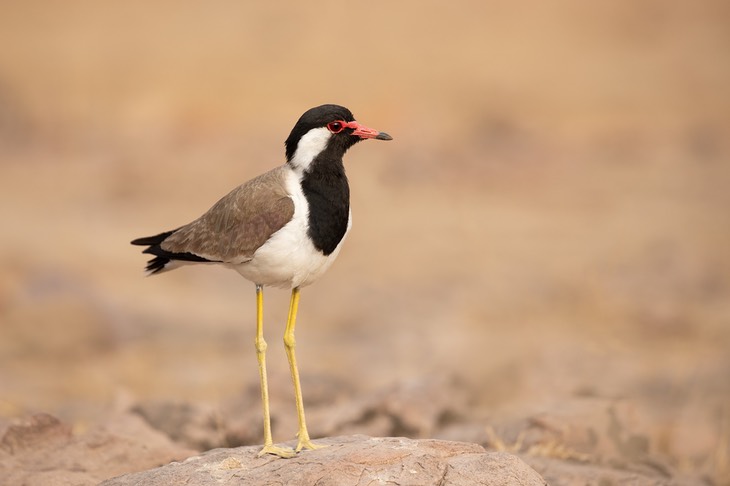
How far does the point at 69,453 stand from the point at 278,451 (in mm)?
1593

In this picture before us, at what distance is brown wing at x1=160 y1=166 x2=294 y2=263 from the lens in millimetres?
6191

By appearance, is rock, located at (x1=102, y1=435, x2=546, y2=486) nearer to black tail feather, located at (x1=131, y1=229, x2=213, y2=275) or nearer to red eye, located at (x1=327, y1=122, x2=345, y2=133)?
black tail feather, located at (x1=131, y1=229, x2=213, y2=275)

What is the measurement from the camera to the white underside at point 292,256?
20.1 feet

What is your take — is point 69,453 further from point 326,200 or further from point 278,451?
point 326,200

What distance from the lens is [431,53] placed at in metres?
21.4

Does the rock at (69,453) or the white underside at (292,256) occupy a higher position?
the white underside at (292,256)

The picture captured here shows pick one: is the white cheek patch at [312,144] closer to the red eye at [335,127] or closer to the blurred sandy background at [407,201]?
the red eye at [335,127]

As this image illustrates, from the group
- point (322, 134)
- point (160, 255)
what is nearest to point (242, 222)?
point (322, 134)

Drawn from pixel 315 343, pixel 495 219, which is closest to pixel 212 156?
pixel 495 219

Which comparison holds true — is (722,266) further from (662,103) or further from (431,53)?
(431,53)

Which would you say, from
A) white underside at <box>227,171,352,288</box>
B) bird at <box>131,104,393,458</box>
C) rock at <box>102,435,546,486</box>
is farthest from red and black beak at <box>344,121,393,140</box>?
rock at <box>102,435,546,486</box>

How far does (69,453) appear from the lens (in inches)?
268

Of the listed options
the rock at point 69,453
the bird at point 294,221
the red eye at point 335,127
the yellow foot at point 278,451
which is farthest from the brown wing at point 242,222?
the rock at point 69,453

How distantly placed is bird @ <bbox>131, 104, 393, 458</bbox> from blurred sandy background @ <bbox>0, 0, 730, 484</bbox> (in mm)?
2437
